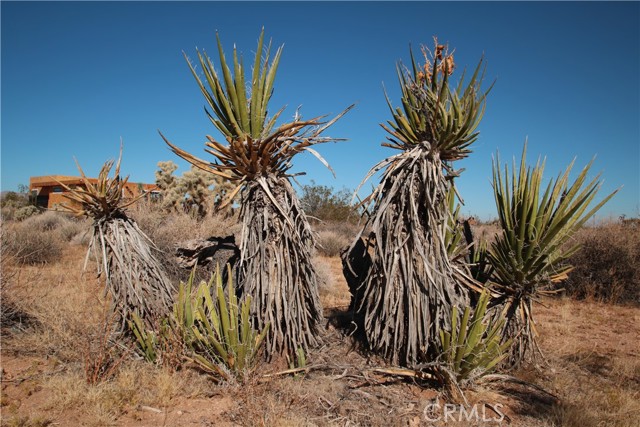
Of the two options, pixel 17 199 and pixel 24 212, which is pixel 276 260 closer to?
pixel 24 212

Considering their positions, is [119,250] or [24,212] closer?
[119,250]

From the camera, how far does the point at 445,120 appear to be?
363cm

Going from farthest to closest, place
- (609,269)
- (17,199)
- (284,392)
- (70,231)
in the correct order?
(17,199), (70,231), (609,269), (284,392)

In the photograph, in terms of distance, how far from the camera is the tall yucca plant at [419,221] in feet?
12.3

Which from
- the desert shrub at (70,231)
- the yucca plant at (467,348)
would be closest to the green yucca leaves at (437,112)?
the yucca plant at (467,348)

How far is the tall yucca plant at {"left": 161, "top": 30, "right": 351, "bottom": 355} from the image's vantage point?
3.65 meters

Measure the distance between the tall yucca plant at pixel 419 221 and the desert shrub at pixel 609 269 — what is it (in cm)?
677

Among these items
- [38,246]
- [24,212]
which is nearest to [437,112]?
[38,246]

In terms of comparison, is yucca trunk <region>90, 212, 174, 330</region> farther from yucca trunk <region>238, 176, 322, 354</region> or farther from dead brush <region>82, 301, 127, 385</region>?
yucca trunk <region>238, 176, 322, 354</region>

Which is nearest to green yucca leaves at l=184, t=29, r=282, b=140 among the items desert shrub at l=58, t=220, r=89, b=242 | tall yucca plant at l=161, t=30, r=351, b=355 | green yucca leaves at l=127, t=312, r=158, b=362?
tall yucca plant at l=161, t=30, r=351, b=355

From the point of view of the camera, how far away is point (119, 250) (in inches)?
155

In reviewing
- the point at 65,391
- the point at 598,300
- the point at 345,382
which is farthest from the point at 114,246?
the point at 598,300

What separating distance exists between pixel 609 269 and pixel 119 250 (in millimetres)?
10172

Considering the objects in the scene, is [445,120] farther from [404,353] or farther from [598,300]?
[598,300]
